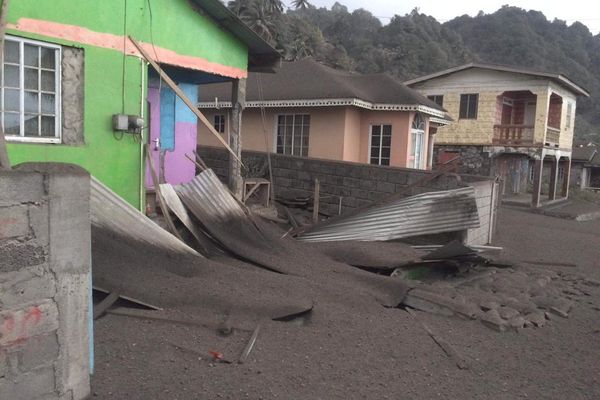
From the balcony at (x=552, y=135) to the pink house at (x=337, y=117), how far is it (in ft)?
27.9

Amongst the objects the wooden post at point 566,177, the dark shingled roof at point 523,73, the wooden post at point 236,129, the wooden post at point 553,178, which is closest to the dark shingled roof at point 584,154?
the wooden post at point 566,177

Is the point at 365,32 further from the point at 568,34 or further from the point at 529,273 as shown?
the point at 529,273

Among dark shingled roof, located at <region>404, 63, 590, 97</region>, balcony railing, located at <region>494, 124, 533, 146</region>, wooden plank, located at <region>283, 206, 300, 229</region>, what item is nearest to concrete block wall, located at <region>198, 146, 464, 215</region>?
wooden plank, located at <region>283, 206, 300, 229</region>

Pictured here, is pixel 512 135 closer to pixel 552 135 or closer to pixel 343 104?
pixel 552 135

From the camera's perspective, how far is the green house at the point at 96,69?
611cm

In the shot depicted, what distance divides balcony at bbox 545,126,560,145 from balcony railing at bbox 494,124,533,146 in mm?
824

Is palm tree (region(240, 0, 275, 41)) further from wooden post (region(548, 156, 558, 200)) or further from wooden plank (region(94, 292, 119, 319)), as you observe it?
wooden plank (region(94, 292, 119, 319))

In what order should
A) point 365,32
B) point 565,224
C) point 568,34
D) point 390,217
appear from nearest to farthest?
1. point 390,217
2. point 565,224
3. point 365,32
4. point 568,34

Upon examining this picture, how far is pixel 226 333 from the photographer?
470 centimetres

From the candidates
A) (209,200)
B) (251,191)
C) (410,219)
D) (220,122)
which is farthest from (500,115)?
(209,200)

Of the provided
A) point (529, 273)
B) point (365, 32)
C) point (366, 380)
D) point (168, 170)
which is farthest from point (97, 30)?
point (365, 32)

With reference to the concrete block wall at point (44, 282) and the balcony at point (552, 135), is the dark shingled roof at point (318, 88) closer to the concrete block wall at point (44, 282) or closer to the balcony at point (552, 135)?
the balcony at point (552, 135)

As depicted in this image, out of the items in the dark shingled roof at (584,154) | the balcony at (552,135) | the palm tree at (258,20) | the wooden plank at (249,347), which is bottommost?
the wooden plank at (249,347)

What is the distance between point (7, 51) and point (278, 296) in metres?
4.16
